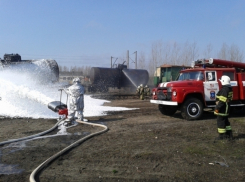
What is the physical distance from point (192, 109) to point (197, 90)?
2.49ft

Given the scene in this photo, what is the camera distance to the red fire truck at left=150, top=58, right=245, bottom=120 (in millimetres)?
10008

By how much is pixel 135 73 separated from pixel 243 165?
86.3ft

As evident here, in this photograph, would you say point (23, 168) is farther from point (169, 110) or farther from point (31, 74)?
point (31, 74)

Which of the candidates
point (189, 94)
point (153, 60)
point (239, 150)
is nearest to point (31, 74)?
point (189, 94)

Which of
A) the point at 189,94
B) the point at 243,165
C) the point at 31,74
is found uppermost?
the point at 31,74

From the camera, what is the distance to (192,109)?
10141mm

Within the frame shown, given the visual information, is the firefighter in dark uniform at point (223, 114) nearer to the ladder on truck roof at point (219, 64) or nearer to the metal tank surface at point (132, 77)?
the ladder on truck roof at point (219, 64)

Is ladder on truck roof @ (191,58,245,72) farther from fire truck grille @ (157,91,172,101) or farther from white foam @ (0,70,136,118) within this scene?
white foam @ (0,70,136,118)

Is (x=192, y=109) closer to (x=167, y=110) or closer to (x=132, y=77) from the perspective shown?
(x=167, y=110)

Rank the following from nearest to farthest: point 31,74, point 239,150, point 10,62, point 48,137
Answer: point 239,150
point 48,137
point 31,74
point 10,62

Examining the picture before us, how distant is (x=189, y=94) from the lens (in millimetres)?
10148

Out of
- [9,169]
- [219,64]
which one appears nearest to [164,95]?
[219,64]

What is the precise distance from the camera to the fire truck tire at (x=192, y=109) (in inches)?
397

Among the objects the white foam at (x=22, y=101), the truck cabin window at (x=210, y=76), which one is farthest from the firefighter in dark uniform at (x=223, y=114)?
the white foam at (x=22, y=101)
